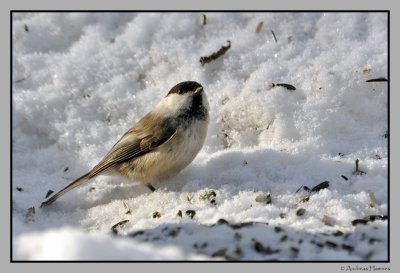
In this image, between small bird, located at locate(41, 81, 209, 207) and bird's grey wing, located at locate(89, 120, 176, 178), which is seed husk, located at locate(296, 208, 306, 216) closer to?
small bird, located at locate(41, 81, 209, 207)

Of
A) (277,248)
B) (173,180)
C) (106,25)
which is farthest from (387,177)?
(106,25)

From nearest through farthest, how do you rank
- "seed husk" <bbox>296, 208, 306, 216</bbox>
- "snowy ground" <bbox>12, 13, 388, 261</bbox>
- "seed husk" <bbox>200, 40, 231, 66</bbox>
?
"snowy ground" <bbox>12, 13, 388, 261</bbox> < "seed husk" <bbox>296, 208, 306, 216</bbox> < "seed husk" <bbox>200, 40, 231, 66</bbox>

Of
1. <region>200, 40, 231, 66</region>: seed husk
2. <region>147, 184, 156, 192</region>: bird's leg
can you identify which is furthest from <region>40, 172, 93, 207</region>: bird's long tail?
<region>200, 40, 231, 66</region>: seed husk

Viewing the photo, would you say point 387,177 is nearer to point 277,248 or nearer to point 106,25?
point 277,248

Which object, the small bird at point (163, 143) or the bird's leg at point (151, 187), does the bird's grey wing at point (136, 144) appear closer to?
the small bird at point (163, 143)

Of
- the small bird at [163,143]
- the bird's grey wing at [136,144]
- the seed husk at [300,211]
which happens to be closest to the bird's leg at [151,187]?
the small bird at [163,143]

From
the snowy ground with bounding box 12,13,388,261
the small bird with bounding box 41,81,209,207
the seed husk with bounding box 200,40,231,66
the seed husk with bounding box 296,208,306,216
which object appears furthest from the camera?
the seed husk with bounding box 200,40,231,66

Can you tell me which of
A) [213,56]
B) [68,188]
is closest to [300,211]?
[68,188]
